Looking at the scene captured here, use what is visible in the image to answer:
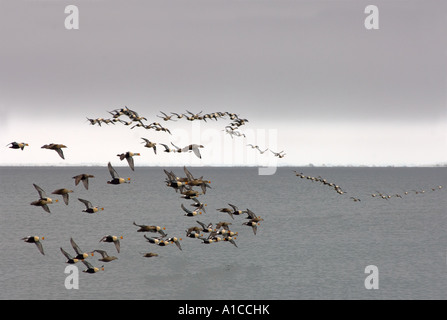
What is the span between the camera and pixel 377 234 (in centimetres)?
13338

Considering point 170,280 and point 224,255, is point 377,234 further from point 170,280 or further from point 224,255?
point 170,280

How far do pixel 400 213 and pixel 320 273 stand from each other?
382ft

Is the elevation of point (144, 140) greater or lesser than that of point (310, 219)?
lesser

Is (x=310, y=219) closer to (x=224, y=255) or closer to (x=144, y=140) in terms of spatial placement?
(x=224, y=255)

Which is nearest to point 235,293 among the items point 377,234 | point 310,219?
point 377,234

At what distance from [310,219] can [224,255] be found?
72823mm
